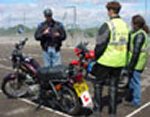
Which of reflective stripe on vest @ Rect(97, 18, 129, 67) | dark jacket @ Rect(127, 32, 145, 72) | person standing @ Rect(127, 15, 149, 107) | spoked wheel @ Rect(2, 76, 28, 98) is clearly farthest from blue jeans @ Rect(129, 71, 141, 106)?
spoked wheel @ Rect(2, 76, 28, 98)

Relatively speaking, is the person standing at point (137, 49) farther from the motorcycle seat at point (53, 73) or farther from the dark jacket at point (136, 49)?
the motorcycle seat at point (53, 73)

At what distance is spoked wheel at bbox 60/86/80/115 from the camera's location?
30.6 feet

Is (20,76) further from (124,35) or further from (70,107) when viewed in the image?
(124,35)

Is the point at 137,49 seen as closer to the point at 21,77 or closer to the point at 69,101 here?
the point at 69,101

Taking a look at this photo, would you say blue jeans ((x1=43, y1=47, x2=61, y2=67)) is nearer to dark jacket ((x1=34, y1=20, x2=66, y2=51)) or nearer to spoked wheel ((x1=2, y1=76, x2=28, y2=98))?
dark jacket ((x1=34, y1=20, x2=66, y2=51))

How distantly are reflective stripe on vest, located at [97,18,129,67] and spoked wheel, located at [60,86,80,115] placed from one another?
1.41 metres

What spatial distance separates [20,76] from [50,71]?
1338 millimetres

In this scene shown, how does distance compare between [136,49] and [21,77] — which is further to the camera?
[21,77]

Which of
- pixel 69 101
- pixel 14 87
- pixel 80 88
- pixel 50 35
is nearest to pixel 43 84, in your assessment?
pixel 69 101

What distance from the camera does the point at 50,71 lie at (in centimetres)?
967

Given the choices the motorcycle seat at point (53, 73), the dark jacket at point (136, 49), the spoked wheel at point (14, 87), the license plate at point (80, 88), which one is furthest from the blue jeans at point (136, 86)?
the spoked wheel at point (14, 87)

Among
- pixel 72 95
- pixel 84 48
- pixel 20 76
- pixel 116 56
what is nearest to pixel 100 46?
pixel 116 56

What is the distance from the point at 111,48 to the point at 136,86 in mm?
2611

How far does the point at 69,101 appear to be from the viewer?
9.51 m
